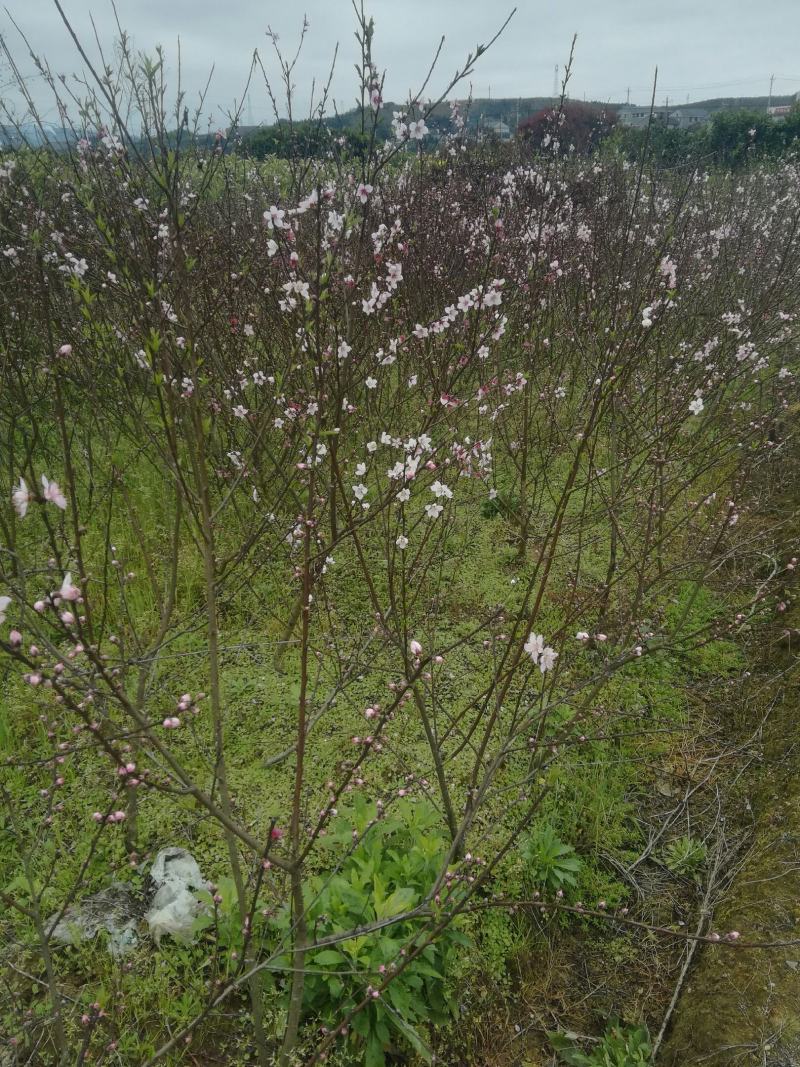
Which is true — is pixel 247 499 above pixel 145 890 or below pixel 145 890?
above

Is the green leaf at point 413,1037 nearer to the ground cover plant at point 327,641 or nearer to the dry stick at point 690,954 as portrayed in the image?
the ground cover plant at point 327,641

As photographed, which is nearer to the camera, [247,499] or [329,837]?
[329,837]

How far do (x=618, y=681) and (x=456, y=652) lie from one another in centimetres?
93

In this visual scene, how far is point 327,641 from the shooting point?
2.93 meters

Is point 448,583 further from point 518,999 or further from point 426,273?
point 426,273

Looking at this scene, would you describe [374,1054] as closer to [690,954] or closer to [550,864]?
[550,864]

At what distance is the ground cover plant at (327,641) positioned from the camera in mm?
1668

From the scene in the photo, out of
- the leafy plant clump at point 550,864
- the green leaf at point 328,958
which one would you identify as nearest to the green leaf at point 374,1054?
the green leaf at point 328,958

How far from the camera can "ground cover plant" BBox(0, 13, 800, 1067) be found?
1.67 m

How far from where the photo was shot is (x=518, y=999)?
2090 mm

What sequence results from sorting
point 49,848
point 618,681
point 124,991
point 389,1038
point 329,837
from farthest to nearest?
point 618,681
point 49,848
point 329,837
point 124,991
point 389,1038

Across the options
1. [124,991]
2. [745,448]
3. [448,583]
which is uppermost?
[745,448]

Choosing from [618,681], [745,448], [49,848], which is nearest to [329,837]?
[49,848]

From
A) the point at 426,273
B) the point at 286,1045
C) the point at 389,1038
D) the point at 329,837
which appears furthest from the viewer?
the point at 426,273
